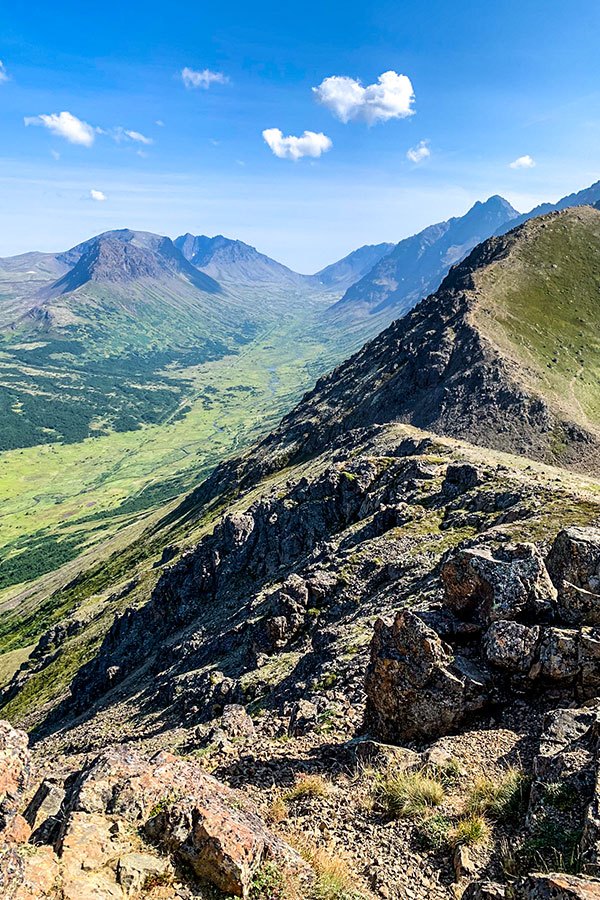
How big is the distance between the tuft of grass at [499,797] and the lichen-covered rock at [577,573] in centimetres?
751

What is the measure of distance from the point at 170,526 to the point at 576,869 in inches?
6447

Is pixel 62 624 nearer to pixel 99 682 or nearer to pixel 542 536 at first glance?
pixel 99 682

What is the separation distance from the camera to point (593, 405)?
115625 mm

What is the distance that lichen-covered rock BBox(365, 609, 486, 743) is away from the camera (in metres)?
18.0

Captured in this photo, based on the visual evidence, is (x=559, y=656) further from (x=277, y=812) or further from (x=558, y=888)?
(x=277, y=812)

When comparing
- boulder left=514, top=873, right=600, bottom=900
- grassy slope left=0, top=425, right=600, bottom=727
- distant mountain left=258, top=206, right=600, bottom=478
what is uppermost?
distant mountain left=258, top=206, right=600, bottom=478

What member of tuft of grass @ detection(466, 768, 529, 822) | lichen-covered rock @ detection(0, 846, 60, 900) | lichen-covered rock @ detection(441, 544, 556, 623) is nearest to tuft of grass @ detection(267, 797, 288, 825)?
tuft of grass @ detection(466, 768, 529, 822)

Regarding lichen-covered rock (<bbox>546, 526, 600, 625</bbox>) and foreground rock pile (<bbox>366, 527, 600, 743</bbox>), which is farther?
lichen-covered rock (<bbox>546, 526, 600, 625</bbox>)

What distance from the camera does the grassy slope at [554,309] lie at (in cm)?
11981

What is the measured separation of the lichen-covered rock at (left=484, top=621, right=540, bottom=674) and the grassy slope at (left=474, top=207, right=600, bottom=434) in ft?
339

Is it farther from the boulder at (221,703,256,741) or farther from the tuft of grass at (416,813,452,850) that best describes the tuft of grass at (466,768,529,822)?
the boulder at (221,703,256,741)

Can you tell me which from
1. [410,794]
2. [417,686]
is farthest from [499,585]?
[410,794]

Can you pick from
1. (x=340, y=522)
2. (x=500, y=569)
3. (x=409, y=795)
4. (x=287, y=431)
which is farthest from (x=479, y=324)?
(x=409, y=795)

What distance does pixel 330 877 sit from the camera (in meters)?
11.9
